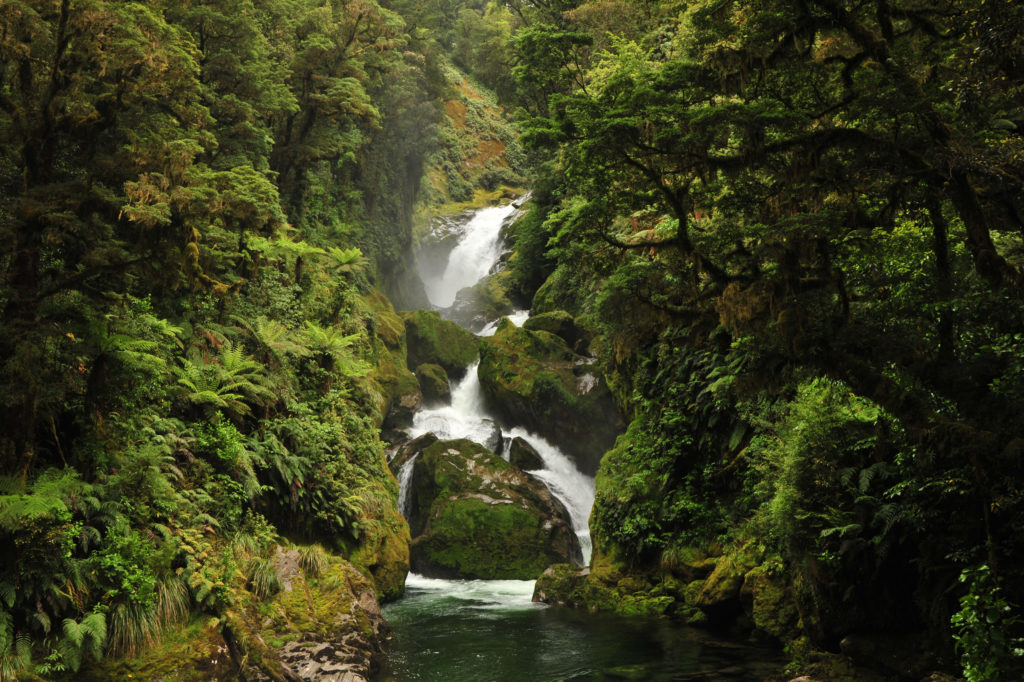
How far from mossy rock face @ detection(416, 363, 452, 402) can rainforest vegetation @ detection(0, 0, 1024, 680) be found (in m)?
10.9

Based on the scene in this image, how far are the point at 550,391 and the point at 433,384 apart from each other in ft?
16.4

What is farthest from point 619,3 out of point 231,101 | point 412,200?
point 231,101

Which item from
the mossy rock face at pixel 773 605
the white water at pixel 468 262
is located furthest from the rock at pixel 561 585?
the white water at pixel 468 262

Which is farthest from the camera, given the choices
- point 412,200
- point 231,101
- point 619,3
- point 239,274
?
point 412,200

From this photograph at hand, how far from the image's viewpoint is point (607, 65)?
67.4 feet

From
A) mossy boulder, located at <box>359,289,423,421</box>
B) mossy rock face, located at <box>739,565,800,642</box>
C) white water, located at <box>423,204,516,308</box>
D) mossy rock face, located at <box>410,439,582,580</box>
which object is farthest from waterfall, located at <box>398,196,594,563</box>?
mossy rock face, located at <box>739,565,800,642</box>

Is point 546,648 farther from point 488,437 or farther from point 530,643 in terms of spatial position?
point 488,437

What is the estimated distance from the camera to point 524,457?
844 inches

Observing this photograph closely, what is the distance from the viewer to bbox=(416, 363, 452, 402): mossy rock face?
25.2m

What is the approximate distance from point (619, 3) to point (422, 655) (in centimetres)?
2489

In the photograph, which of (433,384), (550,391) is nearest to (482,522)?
(550,391)

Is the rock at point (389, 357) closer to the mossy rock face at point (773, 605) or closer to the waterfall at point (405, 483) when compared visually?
the waterfall at point (405, 483)

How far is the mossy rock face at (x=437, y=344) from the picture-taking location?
26812 millimetres

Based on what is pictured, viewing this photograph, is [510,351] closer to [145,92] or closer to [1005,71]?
[145,92]
